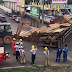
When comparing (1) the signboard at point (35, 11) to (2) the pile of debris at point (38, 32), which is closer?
(2) the pile of debris at point (38, 32)

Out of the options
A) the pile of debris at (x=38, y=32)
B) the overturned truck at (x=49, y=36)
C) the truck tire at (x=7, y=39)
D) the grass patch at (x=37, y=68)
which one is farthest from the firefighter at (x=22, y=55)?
the truck tire at (x=7, y=39)

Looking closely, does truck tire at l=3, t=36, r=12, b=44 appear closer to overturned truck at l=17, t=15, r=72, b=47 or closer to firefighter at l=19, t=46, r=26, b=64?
overturned truck at l=17, t=15, r=72, b=47

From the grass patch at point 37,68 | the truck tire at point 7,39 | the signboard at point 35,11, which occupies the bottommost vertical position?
the grass patch at point 37,68

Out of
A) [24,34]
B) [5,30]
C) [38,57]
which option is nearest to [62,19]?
[24,34]

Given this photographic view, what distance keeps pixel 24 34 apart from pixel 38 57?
654cm

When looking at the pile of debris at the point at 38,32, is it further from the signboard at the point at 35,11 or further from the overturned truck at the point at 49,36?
the signboard at the point at 35,11

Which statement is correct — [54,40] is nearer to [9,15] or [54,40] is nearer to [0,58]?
[0,58]

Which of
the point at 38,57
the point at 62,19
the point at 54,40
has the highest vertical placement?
the point at 62,19

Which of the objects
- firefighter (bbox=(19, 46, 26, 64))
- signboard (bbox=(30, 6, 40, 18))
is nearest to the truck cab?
firefighter (bbox=(19, 46, 26, 64))

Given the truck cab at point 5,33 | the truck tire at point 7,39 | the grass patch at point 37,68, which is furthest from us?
the truck tire at point 7,39

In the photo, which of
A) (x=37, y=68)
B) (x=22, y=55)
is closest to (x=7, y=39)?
(x=22, y=55)

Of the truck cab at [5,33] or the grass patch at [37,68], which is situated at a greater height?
the truck cab at [5,33]

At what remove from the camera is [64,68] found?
36.6 ft

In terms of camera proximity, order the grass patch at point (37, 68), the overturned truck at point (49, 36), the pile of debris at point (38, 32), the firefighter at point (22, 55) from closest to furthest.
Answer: the grass patch at point (37, 68)
the firefighter at point (22, 55)
the overturned truck at point (49, 36)
the pile of debris at point (38, 32)
